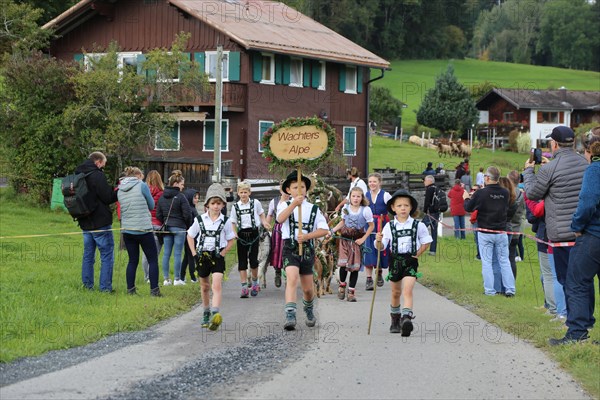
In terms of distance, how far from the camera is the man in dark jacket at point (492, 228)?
15.4 metres

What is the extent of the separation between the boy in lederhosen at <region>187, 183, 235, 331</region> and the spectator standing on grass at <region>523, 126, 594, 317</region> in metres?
3.74

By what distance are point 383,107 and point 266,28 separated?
37.3 m

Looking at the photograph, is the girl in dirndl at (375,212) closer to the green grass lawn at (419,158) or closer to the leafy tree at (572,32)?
the green grass lawn at (419,158)

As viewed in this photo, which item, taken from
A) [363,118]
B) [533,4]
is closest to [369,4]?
[533,4]

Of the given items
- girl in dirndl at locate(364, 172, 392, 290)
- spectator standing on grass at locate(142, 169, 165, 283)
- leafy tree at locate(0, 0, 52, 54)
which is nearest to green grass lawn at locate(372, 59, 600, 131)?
leafy tree at locate(0, 0, 52, 54)

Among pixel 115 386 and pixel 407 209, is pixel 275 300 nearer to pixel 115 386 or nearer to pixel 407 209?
pixel 407 209

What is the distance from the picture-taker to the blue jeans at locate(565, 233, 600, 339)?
1039 centimetres

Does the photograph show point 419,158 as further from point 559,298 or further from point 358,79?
point 559,298

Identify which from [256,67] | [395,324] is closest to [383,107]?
[256,67]

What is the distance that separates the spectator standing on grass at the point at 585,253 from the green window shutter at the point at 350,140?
121ft

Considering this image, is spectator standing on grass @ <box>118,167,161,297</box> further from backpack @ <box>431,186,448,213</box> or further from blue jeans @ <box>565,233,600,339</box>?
backpack @ <box>431,186,448,213</box>

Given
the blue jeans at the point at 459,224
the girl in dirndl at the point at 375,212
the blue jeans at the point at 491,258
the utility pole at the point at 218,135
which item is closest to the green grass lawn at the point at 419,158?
the utility pole at the point at 218,135

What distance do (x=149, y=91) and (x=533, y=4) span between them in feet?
373

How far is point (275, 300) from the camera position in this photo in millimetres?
15062
